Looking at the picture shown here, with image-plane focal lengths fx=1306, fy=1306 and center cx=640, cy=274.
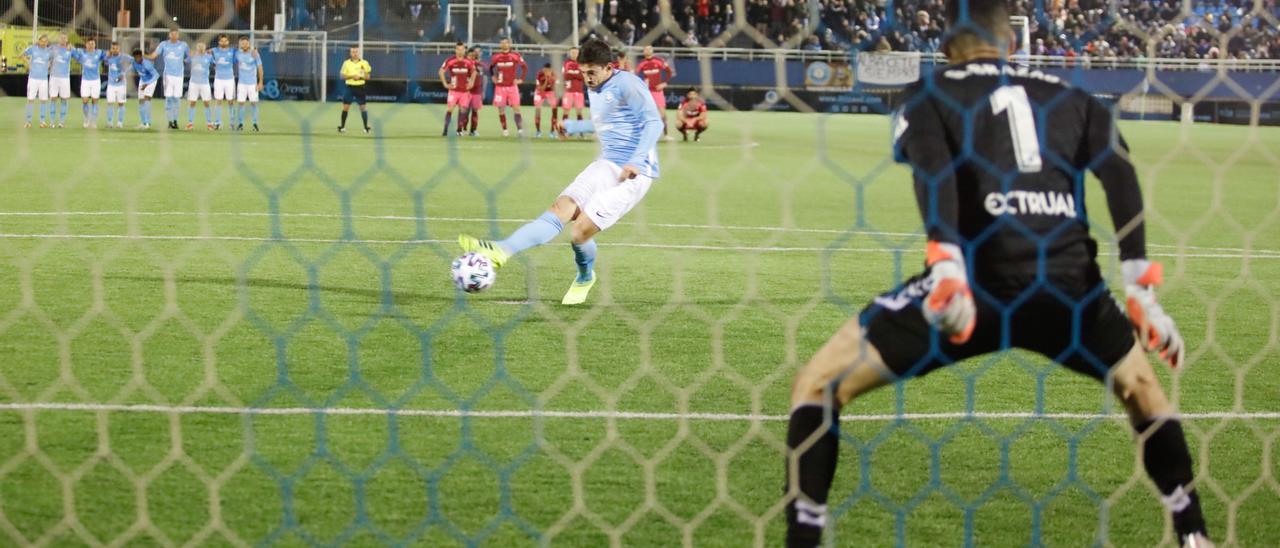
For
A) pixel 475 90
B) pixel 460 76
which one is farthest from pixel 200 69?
pixel 460 76

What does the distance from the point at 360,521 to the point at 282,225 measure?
24.9 ft

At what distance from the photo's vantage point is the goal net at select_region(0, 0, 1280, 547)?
150 inches

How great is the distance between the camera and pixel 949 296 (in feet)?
9.50

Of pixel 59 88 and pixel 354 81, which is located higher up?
pixel 354 81

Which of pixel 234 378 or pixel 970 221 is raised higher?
pixel 970 221

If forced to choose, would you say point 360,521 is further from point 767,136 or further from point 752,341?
point 767,136

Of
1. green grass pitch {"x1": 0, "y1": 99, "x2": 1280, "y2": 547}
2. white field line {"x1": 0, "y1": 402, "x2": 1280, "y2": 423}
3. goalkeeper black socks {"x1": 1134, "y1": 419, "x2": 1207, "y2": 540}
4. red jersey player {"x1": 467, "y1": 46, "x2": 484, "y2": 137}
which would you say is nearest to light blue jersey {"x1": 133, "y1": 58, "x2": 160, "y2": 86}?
red jersey player {"x1": 467, "y1": 46, "x2": 484, "y2": 137}

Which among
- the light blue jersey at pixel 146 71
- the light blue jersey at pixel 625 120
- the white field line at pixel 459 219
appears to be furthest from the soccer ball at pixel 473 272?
the light blue jersey at pixel 146 71

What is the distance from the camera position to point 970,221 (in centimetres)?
320

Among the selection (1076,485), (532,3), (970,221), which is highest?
(532,3)

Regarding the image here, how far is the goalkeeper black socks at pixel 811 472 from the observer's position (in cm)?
315

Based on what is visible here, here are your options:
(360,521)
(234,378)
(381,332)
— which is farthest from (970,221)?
(381,332)

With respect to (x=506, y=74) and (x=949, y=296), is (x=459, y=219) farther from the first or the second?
(x=506, y=74)

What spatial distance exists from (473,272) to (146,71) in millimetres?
20284
